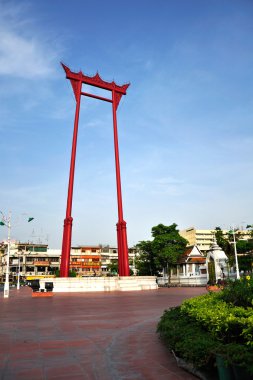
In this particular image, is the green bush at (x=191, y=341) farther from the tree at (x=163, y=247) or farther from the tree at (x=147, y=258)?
the tree at (x=147, y=258)

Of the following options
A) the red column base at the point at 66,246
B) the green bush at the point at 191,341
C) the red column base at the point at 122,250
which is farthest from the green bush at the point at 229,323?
the red column base at the point at 122,250

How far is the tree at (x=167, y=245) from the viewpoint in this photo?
4288 centimetres

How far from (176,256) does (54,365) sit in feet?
127

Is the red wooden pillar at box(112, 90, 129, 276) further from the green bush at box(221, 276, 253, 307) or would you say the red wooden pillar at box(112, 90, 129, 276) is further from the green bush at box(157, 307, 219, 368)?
the green bush at box(221, 276, 253, 307)

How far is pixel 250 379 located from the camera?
12.0 ft

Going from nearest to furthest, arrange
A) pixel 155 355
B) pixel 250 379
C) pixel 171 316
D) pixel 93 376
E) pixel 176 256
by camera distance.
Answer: pixel 250 379, pixel 93 376, pixel 155 355, pixel 171 316, pixel 176 256

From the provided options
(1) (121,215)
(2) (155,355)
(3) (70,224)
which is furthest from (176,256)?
(2) (155,355)

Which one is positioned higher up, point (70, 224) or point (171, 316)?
point (70, 224)

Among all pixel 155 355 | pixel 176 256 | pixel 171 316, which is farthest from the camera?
pixel 176 256

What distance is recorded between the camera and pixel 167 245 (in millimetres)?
43656

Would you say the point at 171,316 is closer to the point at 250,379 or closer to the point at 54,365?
the point at 54,365

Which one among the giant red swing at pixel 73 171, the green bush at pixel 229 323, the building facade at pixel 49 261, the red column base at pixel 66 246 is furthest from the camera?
the building facade at pixel 49 261

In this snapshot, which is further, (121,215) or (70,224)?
(121,215)

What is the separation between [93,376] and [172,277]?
4242 centimetres
